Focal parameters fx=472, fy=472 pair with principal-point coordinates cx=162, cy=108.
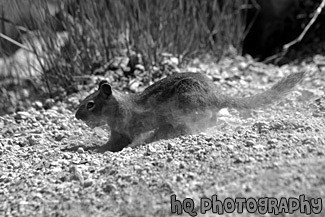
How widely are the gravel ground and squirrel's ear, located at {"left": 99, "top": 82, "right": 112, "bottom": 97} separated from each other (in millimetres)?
463

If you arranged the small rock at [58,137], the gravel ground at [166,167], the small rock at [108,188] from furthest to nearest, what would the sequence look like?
the small rock at [58,137] < the small rock at [108,188] < the gravel ground at [166,167]

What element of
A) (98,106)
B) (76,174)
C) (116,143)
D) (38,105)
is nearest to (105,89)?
(98,106)

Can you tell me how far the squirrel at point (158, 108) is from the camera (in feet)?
12.9

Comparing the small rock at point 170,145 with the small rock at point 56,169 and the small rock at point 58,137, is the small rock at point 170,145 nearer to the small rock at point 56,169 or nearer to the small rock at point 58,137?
the small rock at point 56,169

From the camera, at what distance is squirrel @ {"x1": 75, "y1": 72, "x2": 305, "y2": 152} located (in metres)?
3.94

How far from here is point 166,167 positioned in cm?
304

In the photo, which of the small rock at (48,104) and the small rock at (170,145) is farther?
the small rock at (48,104)

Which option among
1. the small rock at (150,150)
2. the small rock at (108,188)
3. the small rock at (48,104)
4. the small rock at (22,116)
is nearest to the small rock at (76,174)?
the small rock at (108,188)

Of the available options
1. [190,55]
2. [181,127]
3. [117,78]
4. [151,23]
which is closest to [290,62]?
[190,55]

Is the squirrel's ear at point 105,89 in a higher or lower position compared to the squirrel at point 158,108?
higher

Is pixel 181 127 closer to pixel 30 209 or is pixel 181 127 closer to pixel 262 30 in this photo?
pixel 30 209

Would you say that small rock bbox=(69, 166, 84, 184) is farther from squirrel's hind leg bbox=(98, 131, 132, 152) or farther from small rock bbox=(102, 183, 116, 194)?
squirrel's hind leg bbox=(98, 131, 132, 152)

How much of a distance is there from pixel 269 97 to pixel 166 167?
5.02 ft

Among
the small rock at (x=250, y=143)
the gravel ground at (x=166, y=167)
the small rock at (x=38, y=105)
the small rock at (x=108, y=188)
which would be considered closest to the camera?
the gravel ground at (x=166, y=167)
